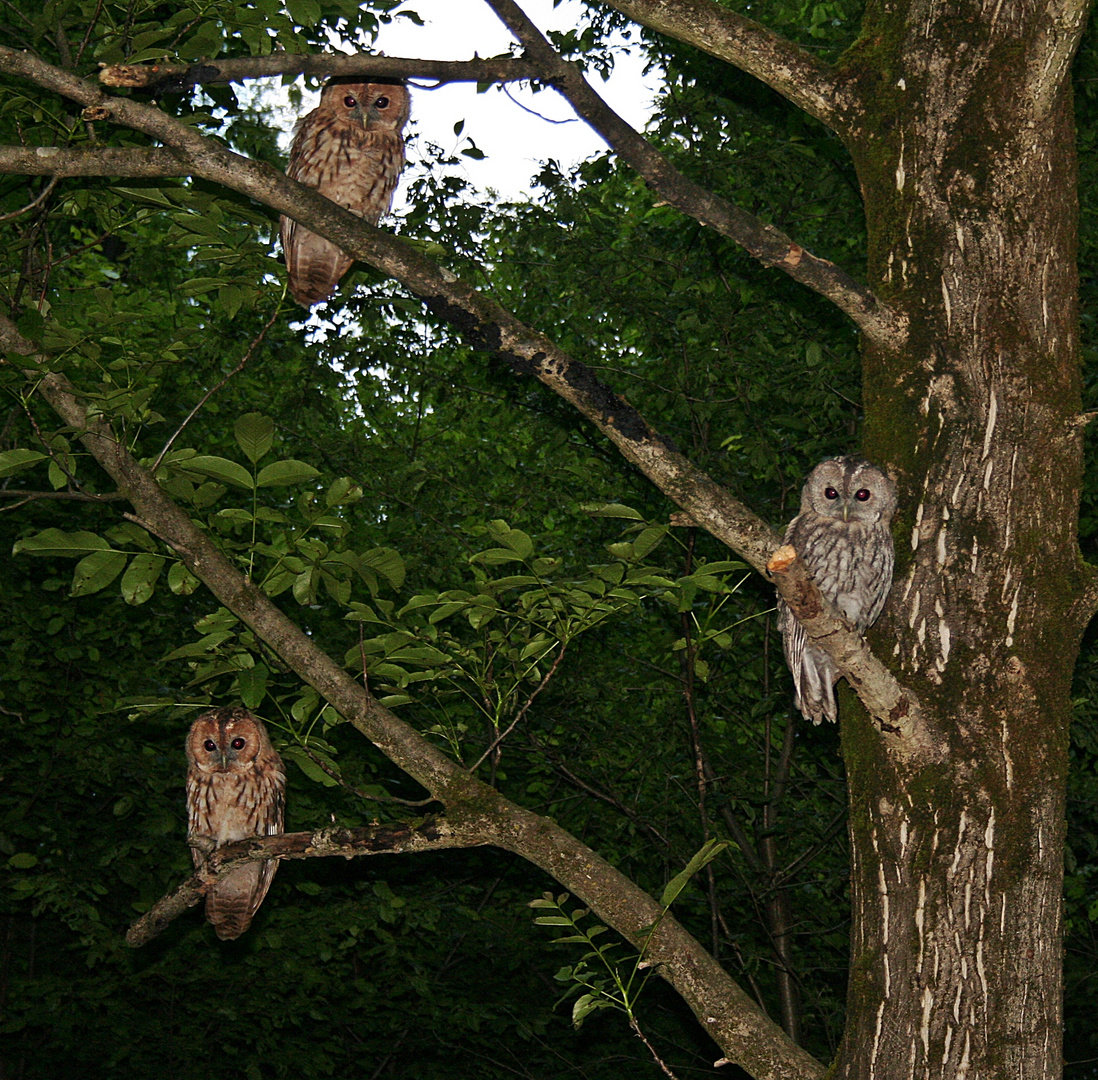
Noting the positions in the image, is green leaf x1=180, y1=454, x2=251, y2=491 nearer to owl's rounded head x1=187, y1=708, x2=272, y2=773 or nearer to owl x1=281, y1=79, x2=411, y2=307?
owl x1=281, y1=79, x2=411, y2=307

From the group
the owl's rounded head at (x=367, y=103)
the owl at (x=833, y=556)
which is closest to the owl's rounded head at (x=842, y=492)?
the owl at (x=833, y=556)

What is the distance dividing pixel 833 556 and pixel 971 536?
1.34m

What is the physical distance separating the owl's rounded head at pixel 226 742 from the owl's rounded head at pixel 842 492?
240 centimetres

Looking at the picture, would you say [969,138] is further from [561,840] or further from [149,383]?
[149,383]

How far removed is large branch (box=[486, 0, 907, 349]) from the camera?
2363 millimetres

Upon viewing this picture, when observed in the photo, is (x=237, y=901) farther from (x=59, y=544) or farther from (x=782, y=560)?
(x=782, y=560)

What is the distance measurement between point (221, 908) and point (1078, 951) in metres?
5.04

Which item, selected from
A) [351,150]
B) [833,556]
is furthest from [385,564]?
[351,150]

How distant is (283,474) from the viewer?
240 cm

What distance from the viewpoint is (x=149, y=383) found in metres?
2.85

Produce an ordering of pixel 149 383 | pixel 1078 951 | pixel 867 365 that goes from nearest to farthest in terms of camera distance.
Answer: pixel 867 365
pixel 149 383
pixel 1078 951

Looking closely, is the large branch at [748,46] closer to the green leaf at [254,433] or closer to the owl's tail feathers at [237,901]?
the green leaf at [254,433]

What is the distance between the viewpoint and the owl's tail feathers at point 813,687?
363 cm

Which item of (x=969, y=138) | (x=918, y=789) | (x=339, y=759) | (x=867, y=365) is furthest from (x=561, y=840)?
(x=339, y=759)
